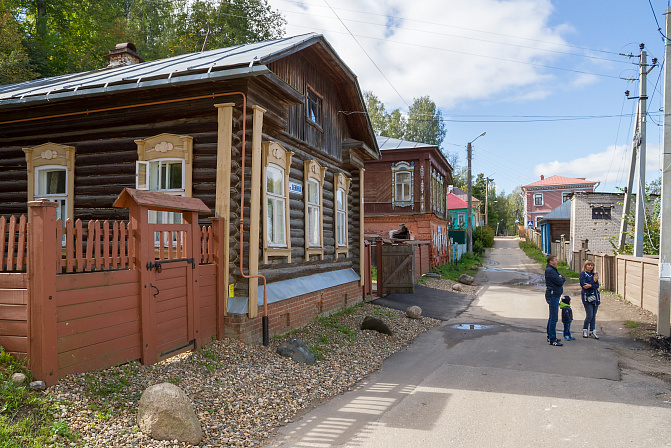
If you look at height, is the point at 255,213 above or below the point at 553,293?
above

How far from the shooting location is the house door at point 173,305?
664cm

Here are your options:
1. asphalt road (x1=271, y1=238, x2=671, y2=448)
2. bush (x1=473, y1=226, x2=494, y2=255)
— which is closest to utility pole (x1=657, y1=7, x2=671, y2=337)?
asphalt road (x1=271, y1=238, x2=671, y2=448)

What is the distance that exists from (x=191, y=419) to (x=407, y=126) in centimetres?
4819

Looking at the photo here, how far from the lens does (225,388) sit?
6195mm

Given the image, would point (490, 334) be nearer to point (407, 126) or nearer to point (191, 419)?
point (191, 419)

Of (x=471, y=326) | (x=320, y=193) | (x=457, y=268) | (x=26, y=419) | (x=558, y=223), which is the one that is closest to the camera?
(x=26, y=419)

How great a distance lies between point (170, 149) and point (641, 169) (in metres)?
15.7

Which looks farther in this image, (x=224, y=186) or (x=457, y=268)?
(x=457, y=268)

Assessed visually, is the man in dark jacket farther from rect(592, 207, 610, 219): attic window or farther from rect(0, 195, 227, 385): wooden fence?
rect(592, 207, 610, 219): attic window

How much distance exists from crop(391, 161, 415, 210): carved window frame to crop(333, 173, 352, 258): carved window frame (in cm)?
1335

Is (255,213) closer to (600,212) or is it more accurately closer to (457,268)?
(457,268)

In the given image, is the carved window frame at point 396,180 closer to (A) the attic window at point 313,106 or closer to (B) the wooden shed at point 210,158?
(A) the attic window at point 313,106

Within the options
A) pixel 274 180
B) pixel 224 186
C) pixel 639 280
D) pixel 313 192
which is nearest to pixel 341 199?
pixel 313 192

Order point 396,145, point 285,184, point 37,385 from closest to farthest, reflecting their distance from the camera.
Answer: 1. point 37,385
2. point 285,184
3. point 396,145
